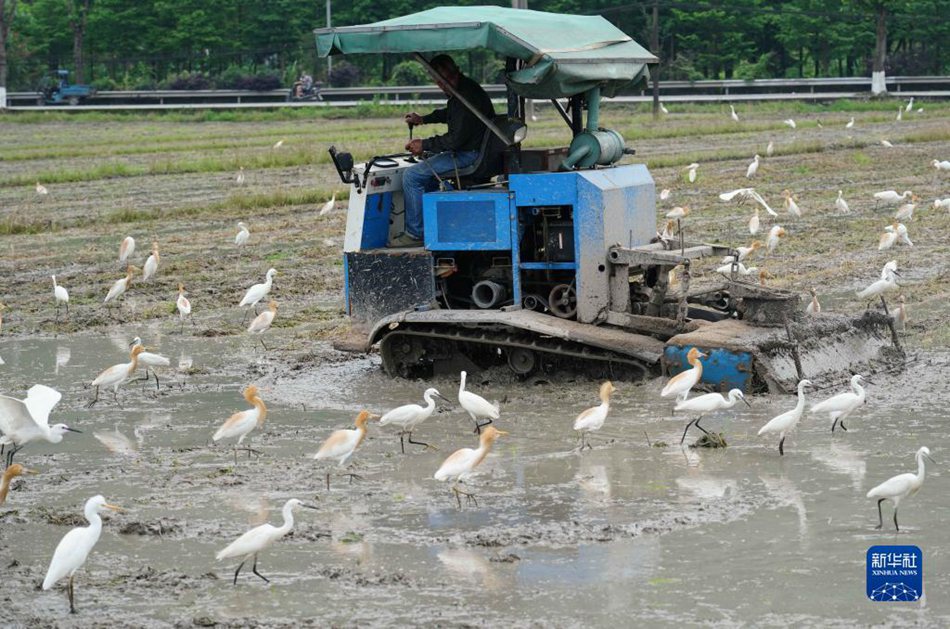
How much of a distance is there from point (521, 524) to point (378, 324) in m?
4.42

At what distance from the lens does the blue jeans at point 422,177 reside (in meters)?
13.2

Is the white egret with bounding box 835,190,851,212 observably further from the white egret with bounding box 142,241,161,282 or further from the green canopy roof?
the green canopy roof

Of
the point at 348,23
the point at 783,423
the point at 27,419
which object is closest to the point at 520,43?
the point at 783,423

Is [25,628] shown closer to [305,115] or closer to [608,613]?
[608,613]

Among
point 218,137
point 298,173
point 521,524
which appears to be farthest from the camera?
point 218,137

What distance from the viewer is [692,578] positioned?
801 cm

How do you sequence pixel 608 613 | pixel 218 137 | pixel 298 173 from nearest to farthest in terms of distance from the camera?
pixel 608 613 < pixel 298 173 < pixel 218 137

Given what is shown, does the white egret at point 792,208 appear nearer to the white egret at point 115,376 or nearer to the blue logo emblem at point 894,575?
the white egret at point 115,376

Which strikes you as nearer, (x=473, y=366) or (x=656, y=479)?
(x=656, y=479)

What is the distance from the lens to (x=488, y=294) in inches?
515

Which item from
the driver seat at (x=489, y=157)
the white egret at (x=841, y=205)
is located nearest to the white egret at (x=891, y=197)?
the white egret at (x=841, y=205)

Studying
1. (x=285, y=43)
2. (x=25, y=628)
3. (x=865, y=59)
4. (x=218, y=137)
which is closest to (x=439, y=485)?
(x=25, y=628)

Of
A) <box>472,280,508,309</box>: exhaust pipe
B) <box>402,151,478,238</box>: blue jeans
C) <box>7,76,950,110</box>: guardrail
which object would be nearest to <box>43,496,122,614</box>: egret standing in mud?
<box>472,280,508,309</box>: exhaust pipe

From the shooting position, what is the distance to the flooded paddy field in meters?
7.81
